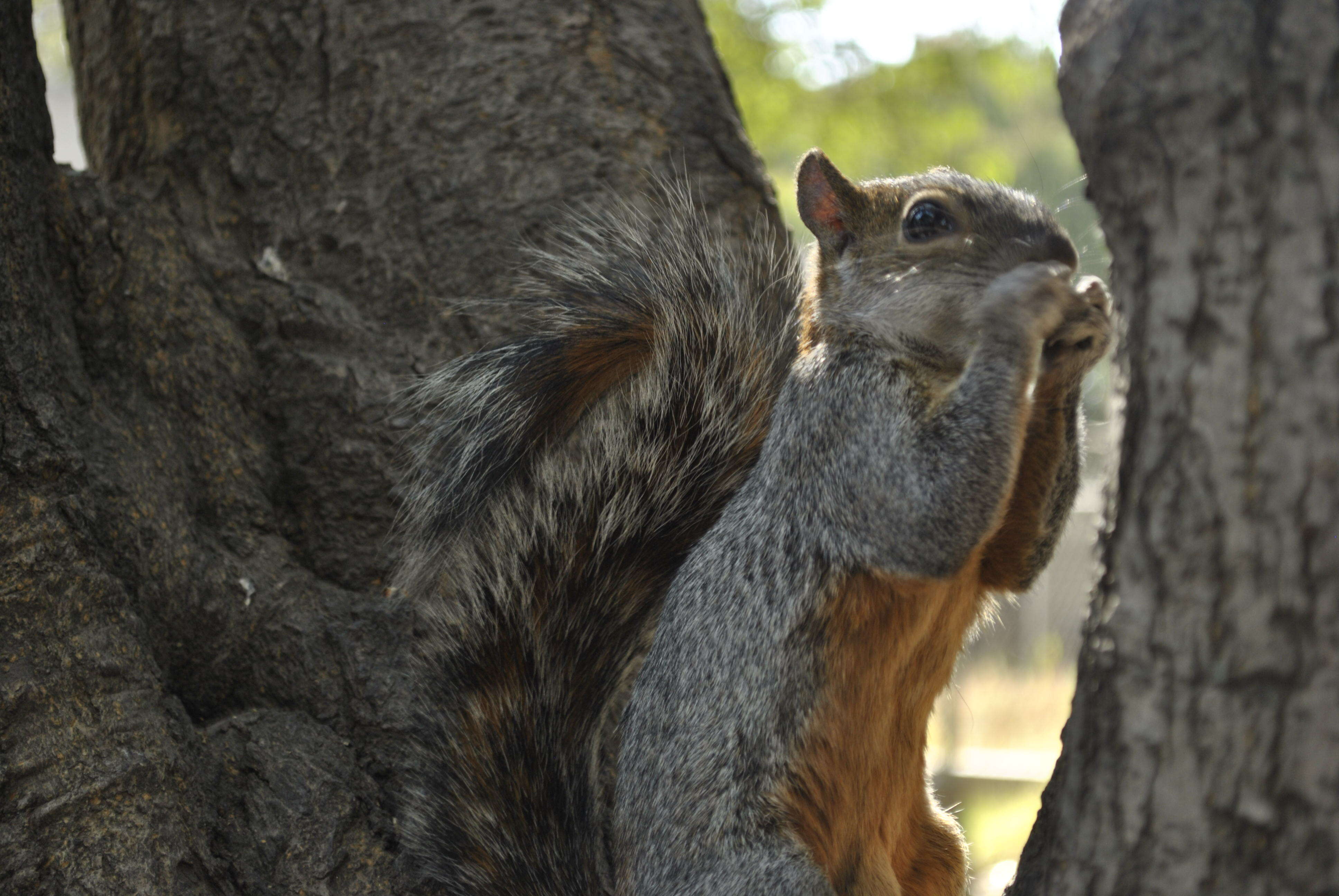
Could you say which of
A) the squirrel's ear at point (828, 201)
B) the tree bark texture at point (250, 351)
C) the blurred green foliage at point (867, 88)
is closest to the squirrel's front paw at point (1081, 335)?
the squirrel's ear at point (828, 201)

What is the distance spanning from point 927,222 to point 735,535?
640 millimetres

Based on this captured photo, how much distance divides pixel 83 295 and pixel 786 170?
8801mm

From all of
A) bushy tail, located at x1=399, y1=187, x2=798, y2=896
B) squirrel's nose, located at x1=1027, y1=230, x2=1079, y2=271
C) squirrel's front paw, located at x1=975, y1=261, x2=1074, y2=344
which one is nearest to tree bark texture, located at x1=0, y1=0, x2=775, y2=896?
bushy tail, located at x1=399, y1=187, x2=798, y2=896

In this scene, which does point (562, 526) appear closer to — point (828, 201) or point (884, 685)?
point (884, 685)

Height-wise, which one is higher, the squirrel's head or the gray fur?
the squirrel's head

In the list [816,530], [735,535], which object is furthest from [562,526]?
[816,530]

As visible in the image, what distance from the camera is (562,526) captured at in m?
2.07

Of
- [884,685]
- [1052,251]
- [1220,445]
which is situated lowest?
[884,685]

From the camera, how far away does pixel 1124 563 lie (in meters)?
1.18

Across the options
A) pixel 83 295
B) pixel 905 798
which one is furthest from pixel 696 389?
pixel 83 295

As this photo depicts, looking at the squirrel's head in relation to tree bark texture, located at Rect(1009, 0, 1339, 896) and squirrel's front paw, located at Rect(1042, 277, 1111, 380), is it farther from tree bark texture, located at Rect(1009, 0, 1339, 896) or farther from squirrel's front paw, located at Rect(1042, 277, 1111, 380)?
tree bark texture, located at Rect(1009, 0, 1339, 896)

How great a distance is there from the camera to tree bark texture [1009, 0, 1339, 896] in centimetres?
102

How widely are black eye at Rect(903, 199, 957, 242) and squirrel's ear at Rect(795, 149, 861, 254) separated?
152 mm

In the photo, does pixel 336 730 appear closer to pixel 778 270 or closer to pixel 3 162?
pixel 3 162
